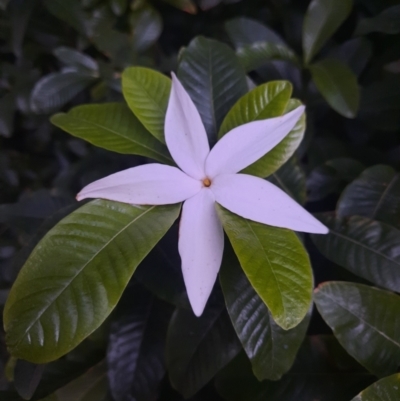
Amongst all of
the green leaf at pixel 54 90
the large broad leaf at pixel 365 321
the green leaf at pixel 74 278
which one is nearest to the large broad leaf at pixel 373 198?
the large broad leaf at pixel 365 321

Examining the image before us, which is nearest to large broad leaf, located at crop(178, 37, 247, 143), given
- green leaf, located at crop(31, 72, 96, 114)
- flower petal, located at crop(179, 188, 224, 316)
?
flower petal, located at crop(179, 188, 224, 316)

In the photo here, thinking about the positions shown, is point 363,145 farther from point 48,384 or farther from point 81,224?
point 48,384

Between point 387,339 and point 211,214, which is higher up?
point 211,214

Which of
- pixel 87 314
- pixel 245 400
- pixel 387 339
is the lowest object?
pixel 245 400

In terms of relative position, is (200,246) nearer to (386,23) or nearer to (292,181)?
(292,181)

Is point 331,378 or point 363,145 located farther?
point 363,145

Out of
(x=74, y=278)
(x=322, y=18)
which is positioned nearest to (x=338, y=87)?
(x=322, y=18)

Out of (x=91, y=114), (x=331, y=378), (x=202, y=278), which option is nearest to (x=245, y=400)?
(x=331, y=378)

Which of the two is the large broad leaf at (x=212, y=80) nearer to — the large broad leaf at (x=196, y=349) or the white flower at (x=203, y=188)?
the white flower at (x=203, y=188)

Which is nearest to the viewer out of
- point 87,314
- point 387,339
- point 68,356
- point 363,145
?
point 87,314
